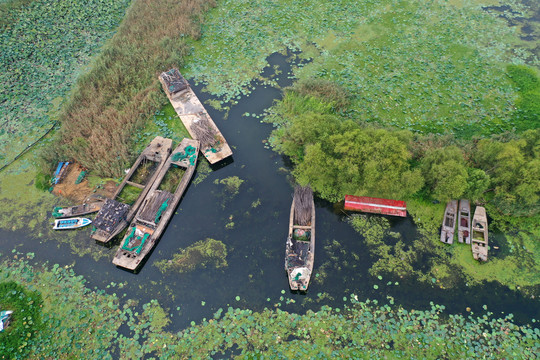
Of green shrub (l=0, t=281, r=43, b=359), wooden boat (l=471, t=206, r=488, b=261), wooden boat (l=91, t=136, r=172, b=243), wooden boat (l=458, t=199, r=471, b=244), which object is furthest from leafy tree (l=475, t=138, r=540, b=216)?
green shrub (l=0, t=281, r=43, b=359)

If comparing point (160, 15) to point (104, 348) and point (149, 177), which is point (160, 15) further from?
point (104, 348)

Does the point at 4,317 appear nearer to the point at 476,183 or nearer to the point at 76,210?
the point at 76,210

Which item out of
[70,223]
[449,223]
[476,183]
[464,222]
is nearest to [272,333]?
[449,223]

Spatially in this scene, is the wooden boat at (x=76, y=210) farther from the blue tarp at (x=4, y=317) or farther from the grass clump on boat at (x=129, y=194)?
the blue tarp at (x=4, y=317)

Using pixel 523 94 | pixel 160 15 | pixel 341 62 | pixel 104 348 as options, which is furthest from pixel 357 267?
pixel 160 15

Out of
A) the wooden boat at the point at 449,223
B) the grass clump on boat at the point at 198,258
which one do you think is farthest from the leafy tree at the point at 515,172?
the grass clump on boat at the point at 198,258
